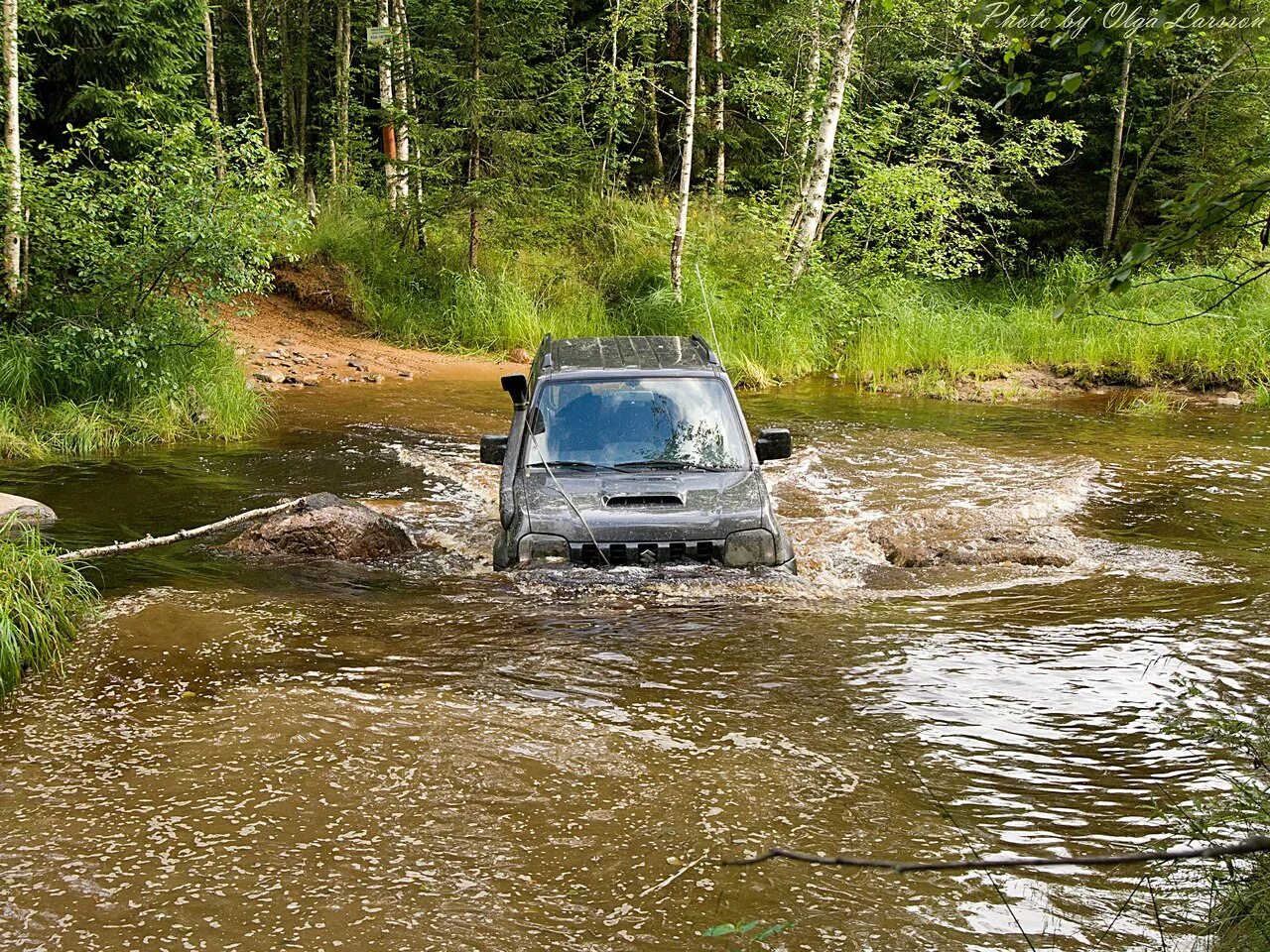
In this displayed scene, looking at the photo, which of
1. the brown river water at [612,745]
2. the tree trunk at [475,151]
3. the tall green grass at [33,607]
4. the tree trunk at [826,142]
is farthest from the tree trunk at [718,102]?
the tall green grass at [33,607]

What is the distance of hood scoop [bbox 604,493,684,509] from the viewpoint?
7.05m

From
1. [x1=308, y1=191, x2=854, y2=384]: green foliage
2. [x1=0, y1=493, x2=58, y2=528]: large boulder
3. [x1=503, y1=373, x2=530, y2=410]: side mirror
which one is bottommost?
[x1=0, y1=493, x2=58, y2=528]: large boulder

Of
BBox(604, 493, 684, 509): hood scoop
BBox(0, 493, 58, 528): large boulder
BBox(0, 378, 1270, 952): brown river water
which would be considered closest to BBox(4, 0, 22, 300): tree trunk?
BBox(0, 378, 1270, 952): brown river water

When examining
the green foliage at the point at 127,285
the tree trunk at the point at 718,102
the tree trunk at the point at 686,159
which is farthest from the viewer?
the tree trunk at the point at 718,102

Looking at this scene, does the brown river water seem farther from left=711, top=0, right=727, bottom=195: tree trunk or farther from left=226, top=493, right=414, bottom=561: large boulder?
left=711, top=0, right=727, bottom=195: tree trunk

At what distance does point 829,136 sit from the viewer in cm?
1861

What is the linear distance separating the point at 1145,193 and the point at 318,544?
2184 centimetres

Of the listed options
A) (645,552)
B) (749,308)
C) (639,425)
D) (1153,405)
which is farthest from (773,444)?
(749,308)

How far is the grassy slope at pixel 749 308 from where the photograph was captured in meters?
18.4

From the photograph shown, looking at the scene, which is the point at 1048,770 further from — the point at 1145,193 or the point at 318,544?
the point at 1145,193

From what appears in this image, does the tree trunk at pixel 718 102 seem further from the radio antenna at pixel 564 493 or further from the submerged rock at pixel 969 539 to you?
the radio antenna at pixel 564 493

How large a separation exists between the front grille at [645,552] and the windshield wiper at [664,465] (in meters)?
0.72

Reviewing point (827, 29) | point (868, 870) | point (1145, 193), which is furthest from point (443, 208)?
point (868, 870)

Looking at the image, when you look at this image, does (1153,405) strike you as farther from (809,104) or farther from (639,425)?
(639,425)
